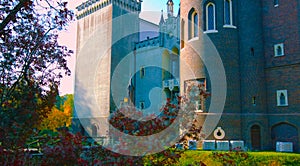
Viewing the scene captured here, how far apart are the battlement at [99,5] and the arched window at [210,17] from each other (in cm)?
1745

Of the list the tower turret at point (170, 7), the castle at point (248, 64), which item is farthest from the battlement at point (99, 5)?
the castle at point (248, 64)

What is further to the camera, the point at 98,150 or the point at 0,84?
the point at 98,150

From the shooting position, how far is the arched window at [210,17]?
19188 millimetres

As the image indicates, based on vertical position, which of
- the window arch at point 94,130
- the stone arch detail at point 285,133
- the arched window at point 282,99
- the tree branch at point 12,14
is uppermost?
the tree branch at point 12,14

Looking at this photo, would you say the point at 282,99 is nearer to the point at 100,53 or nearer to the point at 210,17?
the point at 210,17

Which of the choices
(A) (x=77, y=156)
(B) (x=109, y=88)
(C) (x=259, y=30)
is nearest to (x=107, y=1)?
(B) (x=109, y=88)

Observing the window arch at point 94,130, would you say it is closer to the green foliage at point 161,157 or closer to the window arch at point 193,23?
the window arch at point 193,23

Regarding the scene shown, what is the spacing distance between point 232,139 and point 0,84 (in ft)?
48.7

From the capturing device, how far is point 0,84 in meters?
5.36

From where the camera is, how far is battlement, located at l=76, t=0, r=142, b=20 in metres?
35.5

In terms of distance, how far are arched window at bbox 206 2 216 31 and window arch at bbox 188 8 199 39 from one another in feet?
2.46

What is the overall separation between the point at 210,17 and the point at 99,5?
66.5ft

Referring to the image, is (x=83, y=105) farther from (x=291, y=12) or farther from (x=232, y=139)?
(x=291, y=12)

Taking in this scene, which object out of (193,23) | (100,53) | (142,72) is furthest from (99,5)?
(193,23)
